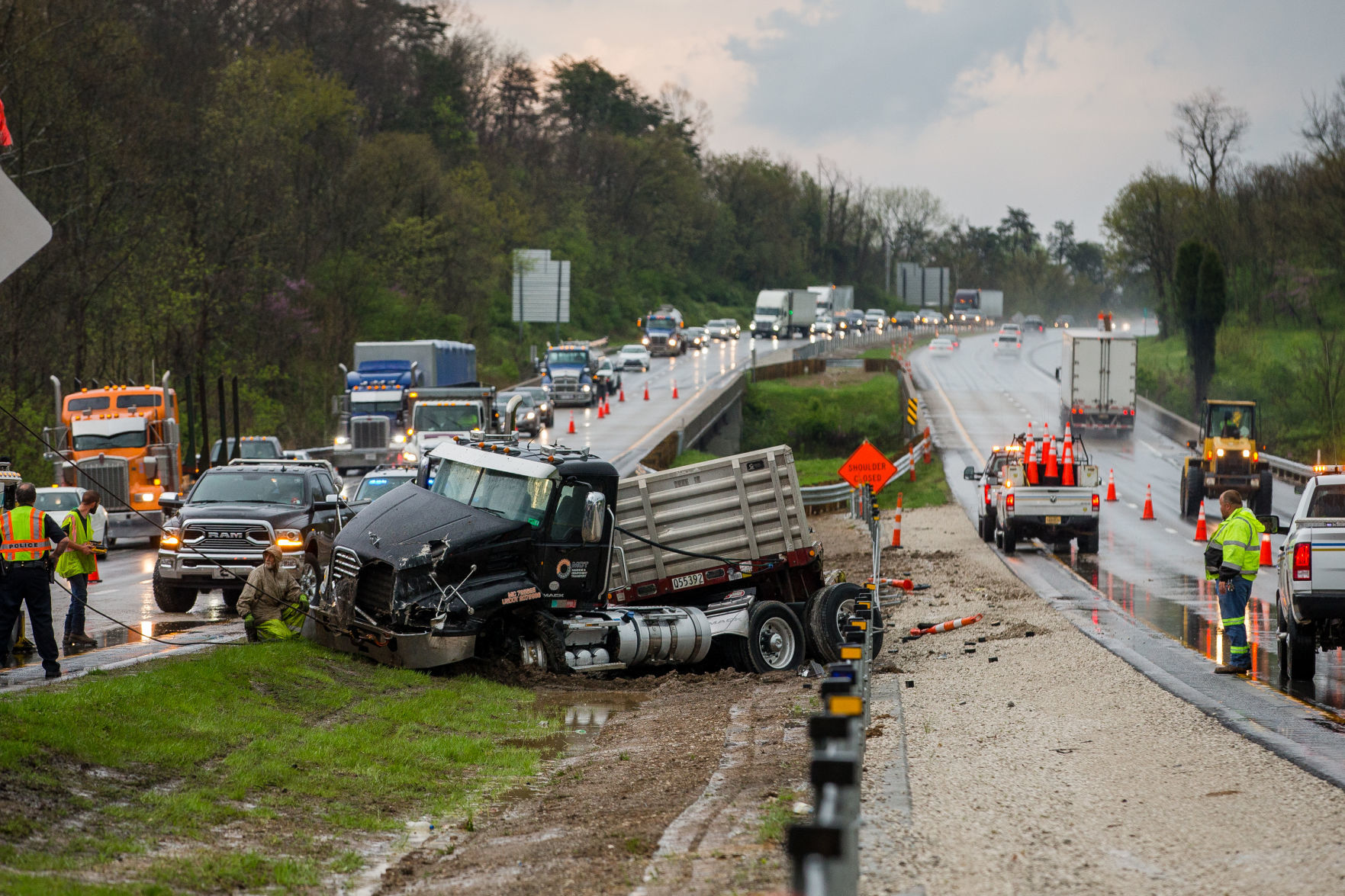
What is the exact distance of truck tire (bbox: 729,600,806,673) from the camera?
16.5 meters

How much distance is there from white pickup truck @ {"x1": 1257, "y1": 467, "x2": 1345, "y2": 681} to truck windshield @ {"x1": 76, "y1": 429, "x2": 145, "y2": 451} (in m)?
25.0

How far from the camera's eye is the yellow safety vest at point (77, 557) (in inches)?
642

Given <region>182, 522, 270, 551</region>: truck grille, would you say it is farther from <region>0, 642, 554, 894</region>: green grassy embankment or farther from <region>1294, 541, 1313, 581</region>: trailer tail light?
<region>1294, 541, 1313, 581</region>: trailer tail light

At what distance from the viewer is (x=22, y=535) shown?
13859 millimetres

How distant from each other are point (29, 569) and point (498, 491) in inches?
184

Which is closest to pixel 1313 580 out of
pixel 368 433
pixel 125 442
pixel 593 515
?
pixel 593 515

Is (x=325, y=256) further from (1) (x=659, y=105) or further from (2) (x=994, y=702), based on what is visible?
(1) (x=659, y=105)

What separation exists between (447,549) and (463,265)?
69.7 metres

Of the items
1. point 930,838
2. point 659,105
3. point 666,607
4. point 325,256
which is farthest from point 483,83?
point 930,838

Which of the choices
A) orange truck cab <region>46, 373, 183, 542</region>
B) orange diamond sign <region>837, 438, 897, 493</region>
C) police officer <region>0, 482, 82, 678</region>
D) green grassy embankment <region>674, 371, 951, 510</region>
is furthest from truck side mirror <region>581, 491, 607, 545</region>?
green grassy embankment <region>674, 371, 951, 510</region>

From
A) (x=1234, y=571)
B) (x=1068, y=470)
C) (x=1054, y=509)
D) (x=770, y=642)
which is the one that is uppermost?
(x=1068, y=470)

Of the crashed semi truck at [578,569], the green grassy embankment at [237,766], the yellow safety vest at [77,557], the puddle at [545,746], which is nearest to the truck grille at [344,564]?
the crashed semi truck at [578,569]

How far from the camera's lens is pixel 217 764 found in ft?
34.4

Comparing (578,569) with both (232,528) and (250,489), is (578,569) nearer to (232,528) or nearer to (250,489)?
(232,528)
